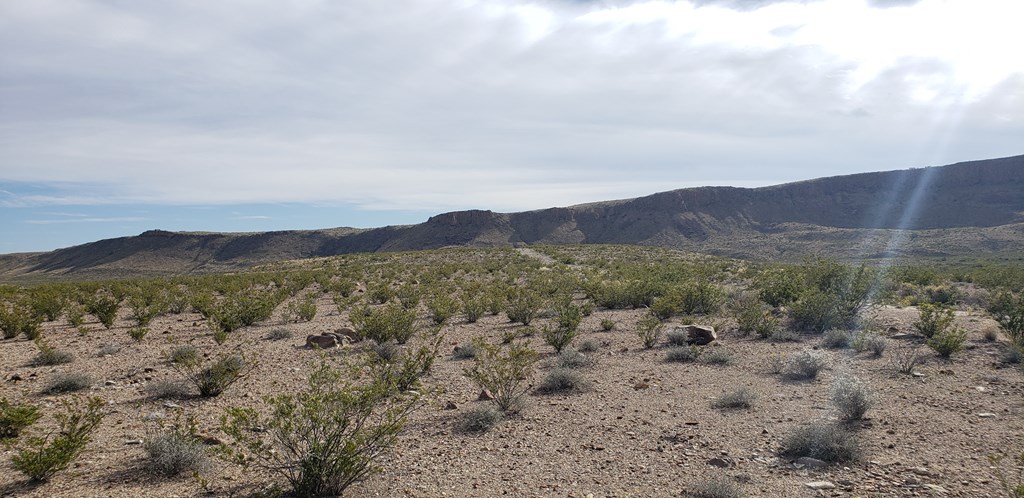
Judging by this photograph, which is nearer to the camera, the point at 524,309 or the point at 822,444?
the point at 822,444

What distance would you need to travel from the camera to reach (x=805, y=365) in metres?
10.4

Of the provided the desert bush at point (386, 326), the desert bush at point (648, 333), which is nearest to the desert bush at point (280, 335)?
the desert bush at point (386, 326)

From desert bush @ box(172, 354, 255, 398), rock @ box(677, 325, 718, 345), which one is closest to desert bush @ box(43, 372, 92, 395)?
desert bush @ box(172, 354, 255, 398)

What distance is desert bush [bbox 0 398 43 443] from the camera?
22.0 ft

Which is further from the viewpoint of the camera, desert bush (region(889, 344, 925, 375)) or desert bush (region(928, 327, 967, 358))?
desert bush (region(928, 327, 967, 358))

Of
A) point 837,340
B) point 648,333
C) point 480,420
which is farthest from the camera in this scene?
point 648,333

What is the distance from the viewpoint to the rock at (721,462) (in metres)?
6.30

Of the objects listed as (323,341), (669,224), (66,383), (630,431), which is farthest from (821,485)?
(669,224)

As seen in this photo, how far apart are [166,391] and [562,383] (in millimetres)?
6942

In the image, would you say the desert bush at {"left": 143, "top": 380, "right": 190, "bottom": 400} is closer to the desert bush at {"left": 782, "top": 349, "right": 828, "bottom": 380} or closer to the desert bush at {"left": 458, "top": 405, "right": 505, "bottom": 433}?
the desert bush at {"left": 458, "top": 405, "right": 505, "bottom": 433}

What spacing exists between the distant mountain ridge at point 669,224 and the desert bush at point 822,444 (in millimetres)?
81200

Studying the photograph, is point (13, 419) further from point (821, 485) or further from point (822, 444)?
point (822, 444)

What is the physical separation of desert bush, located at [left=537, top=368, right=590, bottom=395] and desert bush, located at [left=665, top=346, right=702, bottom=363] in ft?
10.2

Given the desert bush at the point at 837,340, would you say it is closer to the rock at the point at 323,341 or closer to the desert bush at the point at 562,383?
the desert bush at the point at 562,383
